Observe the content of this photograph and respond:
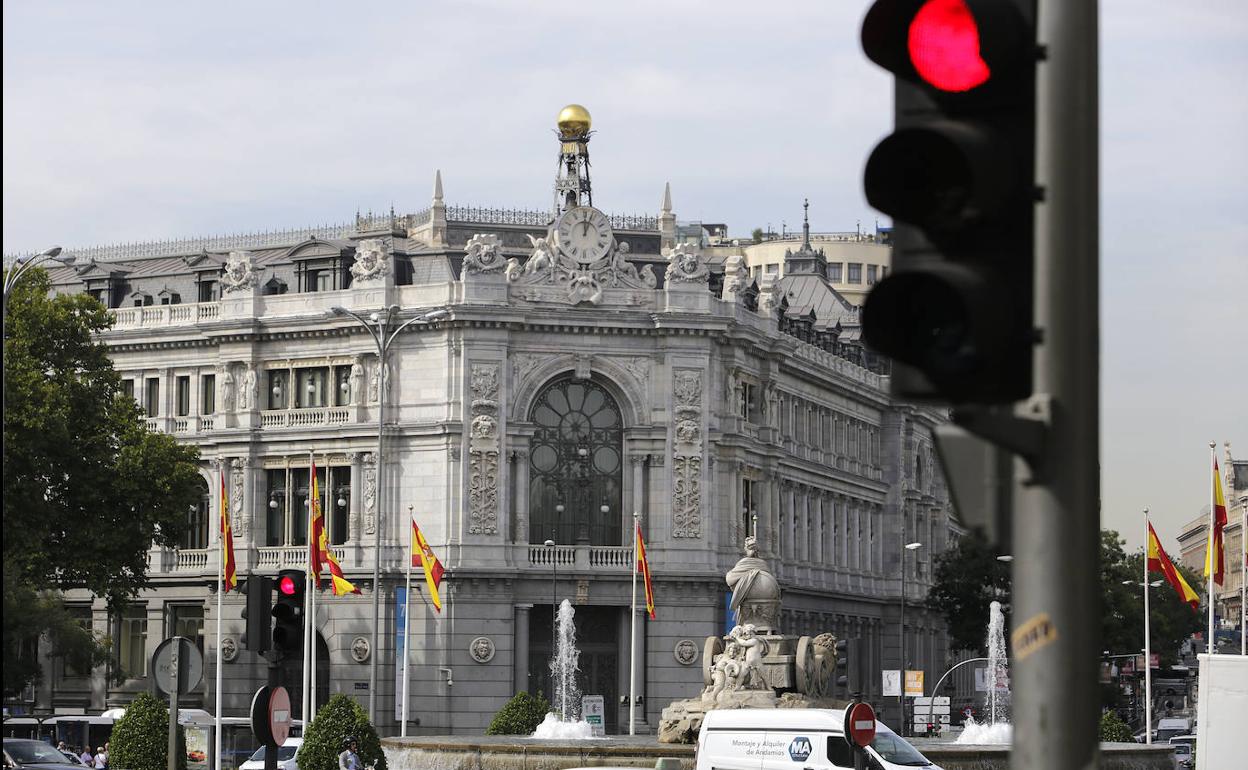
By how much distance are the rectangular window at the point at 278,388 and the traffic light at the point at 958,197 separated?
269ft

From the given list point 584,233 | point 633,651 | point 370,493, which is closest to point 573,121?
point 584,233

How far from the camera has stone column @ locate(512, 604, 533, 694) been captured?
266 feet

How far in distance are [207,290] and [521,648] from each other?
20978 mm

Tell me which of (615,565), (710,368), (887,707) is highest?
(710,368)

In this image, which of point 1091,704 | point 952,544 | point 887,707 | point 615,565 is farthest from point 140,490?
point 1091,704

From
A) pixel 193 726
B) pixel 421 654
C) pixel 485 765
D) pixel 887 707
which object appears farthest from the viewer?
pixel 887 707

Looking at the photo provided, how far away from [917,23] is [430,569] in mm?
65531

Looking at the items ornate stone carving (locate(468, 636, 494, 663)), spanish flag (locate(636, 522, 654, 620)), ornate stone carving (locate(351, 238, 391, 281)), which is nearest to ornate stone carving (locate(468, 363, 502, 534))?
ornate stone carving (locate(468, 636, 494, 663))

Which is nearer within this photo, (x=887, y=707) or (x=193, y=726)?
(x=193, y=726)

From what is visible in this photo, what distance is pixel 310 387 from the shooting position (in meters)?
87.1

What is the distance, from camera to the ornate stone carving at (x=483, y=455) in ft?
268

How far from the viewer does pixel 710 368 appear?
84.4 m

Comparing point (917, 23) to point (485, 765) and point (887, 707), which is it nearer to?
point (485, 765)

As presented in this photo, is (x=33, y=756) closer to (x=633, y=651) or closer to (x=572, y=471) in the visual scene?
(x=633, y=651)
